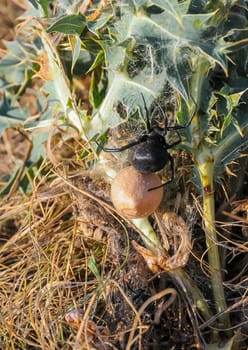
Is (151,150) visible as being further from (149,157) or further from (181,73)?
(181,73)

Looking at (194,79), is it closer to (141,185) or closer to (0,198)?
(141,185)

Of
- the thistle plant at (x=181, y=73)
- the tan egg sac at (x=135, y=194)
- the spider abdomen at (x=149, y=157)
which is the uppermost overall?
the thistle plant at (x=181, y=73)

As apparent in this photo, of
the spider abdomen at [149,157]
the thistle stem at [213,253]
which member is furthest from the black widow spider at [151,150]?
the thistle stem at [213,253]

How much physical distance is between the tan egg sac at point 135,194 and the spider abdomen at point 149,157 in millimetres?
17

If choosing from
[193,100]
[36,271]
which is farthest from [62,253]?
[193,100]

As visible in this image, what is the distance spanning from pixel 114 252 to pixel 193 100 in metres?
0.48

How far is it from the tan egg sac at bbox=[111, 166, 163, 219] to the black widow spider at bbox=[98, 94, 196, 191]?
16mm

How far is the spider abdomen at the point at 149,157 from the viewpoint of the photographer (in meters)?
1.60

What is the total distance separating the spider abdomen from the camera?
5.26 ft

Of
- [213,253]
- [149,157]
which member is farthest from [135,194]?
[213,253]

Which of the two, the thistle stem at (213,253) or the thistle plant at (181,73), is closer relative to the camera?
the thistle plant at (181,73)

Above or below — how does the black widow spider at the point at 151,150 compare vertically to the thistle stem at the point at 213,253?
above

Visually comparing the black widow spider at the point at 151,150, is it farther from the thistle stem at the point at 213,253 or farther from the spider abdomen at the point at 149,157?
the thistle stem at the point at 213,253

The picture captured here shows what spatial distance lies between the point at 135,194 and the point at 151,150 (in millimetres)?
130
